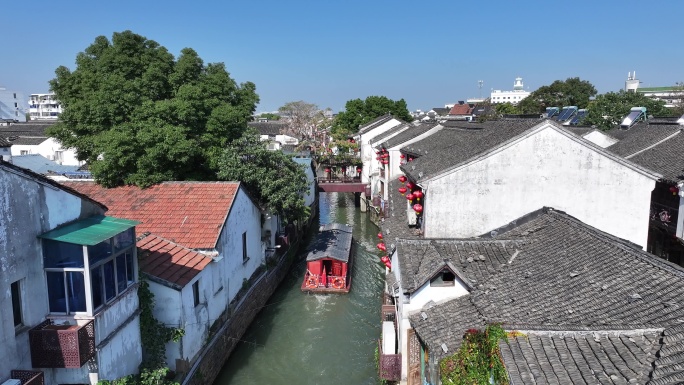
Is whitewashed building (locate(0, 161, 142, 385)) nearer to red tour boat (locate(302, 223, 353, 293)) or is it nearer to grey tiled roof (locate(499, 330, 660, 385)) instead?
grey tiled roof (locate(499, 330, 660, 385))

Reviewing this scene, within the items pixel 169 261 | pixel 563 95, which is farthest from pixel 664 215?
pixel 563 95

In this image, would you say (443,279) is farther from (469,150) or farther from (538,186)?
(469,150)

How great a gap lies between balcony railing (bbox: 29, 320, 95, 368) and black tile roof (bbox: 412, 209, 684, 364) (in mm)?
6566

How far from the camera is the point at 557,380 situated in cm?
651

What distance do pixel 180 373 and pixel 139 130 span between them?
1053 cm

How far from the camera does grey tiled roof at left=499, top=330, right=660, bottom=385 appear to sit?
6441 millimetres

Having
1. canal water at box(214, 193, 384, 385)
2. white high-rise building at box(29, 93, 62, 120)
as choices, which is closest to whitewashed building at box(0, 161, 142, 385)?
canal water at box(214, 193, 384, 385)

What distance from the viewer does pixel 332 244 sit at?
24297 mm

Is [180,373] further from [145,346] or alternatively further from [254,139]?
[254,139]

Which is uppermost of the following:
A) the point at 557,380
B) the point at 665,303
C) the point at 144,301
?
the point at 665,303

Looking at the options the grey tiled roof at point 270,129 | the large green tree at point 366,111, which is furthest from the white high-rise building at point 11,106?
the large green tree at point 366,111

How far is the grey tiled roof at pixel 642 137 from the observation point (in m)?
22.4

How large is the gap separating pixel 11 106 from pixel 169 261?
8894cm

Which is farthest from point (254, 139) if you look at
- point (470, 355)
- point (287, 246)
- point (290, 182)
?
point (470, 355)
